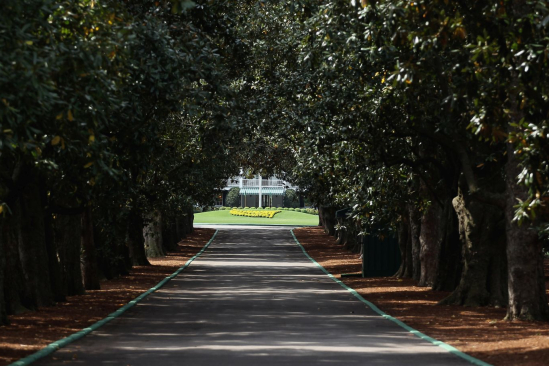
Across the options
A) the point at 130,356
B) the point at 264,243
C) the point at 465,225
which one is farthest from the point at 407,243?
the point at 264,243

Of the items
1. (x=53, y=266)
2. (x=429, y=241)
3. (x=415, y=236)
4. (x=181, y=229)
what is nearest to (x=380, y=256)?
(x=415, y=236)

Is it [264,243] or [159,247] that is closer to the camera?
[159,247]

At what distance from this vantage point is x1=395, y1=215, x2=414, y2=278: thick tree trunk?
30453 mm

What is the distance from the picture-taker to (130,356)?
39.4 feet

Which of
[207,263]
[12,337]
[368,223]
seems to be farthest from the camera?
[207,263]

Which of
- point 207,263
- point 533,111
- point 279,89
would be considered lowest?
point 207,263

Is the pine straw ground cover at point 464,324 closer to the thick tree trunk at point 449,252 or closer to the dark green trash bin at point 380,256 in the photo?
the thick tree trunk at point 449,252

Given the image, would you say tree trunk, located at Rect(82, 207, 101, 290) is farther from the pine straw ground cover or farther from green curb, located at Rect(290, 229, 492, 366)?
the pine straw ground cover

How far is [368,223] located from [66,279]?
35.1 ft

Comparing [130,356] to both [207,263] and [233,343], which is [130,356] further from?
[207,263]

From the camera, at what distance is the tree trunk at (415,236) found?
92.9 ft

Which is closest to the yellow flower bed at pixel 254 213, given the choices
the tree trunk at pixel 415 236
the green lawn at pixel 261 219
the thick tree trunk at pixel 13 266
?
the green lawn at pixel 261 219

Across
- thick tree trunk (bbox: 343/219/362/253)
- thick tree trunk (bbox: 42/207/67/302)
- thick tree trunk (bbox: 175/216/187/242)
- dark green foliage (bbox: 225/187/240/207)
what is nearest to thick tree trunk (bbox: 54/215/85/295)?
thick tree trunk (bbox: 42/207/67/302)

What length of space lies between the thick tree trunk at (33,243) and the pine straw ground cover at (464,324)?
7.20 meters
